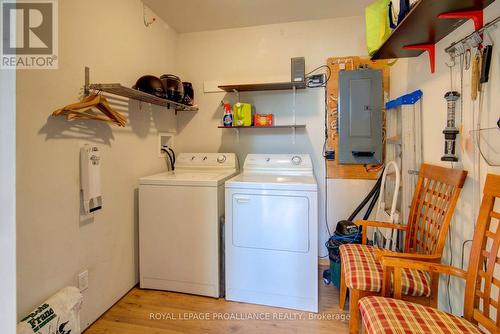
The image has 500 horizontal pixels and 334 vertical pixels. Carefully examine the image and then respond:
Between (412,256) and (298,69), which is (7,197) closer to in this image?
(412,256)

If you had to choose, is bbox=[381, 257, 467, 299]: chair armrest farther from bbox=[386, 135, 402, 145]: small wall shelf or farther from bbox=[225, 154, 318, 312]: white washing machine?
bbox=[386, 135, 402, 145]: small wall shelf

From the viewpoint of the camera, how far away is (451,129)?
1337 mm

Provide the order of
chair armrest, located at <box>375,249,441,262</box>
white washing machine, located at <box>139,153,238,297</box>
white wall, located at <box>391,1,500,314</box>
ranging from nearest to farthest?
1. white wall, located at <box>391,1,500,314</box>
2. chair armrest, located at <box>375,249,441,262</box>
3. white washing machine, located at <box>139,153,238,297</box>

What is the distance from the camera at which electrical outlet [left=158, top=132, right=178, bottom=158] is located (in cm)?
253

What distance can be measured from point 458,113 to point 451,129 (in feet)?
0.33

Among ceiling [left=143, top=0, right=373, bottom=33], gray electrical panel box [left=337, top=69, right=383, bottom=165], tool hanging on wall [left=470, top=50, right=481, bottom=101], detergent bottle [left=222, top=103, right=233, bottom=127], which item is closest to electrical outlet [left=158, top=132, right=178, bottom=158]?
detergent bottle [left=222, top=103, right=233, bottom=127]

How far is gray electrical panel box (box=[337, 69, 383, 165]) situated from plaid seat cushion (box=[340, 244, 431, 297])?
109 centimetres

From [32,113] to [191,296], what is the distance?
1657mm

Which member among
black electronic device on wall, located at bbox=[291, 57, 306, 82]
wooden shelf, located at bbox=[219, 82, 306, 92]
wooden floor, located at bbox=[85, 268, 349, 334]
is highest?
black electronic device on wall, located at bbox=[291, 57, 306, 82]

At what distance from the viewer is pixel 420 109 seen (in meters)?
1.74

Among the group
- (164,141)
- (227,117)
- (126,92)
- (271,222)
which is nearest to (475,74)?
(271,222)

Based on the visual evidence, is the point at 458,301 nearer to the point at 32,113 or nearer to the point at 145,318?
the point at 145,318

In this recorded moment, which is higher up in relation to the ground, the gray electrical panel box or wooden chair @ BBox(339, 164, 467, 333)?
the gray electrical panel box

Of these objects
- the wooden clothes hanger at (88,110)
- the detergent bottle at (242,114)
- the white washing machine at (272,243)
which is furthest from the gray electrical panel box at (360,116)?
the wooden clothes hanger at (88,110)
